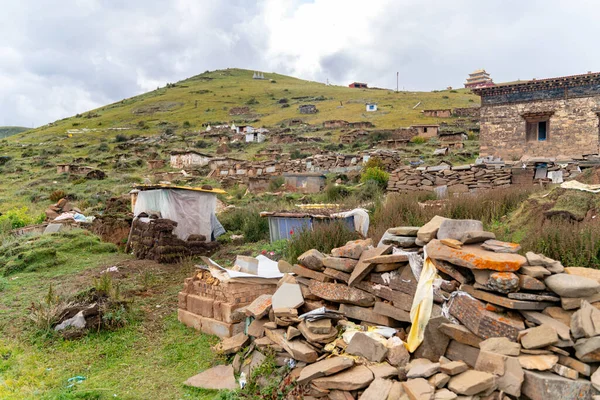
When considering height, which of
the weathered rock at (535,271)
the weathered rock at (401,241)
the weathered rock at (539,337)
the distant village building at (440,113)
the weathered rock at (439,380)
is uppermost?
the distant village building at (440,113)

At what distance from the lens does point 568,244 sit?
5172 millimetres

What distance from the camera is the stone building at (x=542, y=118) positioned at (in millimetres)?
18703

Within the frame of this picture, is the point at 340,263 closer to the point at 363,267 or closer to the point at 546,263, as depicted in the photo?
Result: the point at 363,267

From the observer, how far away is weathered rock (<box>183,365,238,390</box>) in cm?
466

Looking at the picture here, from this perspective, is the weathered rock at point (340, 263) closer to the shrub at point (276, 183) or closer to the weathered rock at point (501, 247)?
the weathered rock at point (501, 247)

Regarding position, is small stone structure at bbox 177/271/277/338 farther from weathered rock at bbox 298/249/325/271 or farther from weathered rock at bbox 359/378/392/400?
weathered rock at bbox 359/378/392/400

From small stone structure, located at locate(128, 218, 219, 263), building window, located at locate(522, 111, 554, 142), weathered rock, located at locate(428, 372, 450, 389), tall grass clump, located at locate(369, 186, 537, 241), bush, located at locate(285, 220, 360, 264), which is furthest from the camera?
building window, located at locate(522, 111, 554, 142)

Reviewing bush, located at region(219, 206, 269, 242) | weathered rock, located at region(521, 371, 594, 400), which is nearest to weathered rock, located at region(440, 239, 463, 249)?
weathered rock, located at region(521, 371, 594, 400)

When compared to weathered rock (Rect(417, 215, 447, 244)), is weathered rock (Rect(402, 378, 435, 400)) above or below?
below

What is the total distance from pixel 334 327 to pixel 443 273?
1.37 meters

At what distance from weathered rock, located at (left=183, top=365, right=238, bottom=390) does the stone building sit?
18808 mm

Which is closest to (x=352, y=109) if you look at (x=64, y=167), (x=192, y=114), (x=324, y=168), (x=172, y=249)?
(x=192, y=114)

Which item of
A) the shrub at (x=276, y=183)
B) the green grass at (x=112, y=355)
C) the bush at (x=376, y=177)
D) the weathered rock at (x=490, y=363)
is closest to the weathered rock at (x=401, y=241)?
the weathered rock at (x=490, y=363)

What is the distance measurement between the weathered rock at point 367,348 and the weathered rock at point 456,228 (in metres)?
1.50
